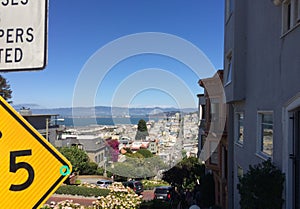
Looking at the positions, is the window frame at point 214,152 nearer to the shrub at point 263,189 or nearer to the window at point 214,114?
the window at point 214,114

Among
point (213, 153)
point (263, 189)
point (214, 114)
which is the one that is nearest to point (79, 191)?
point (213, 153)

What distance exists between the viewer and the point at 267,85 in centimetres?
774

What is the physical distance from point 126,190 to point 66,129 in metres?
46.4

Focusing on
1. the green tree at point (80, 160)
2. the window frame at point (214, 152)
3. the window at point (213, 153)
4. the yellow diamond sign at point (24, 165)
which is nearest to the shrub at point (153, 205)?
the window frame at point (214, 152)

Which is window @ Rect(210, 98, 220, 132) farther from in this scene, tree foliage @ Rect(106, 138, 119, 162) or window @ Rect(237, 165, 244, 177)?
tree foliage @ Rect(106, 138, 119, 162)

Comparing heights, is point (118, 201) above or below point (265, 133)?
below

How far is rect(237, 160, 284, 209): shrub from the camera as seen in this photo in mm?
6004

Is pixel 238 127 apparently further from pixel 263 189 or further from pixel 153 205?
pixel 263 189

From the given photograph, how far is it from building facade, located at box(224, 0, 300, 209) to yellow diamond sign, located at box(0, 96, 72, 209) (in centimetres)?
524

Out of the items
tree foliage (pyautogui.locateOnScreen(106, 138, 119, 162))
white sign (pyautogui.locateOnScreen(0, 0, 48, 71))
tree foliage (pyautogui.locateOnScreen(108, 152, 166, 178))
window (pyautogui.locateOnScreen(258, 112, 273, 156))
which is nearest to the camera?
white sign (pyautogui.locateOnScreen(0, 0, 48, 71))

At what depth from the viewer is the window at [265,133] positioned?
7.77m

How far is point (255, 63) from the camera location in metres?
8.95

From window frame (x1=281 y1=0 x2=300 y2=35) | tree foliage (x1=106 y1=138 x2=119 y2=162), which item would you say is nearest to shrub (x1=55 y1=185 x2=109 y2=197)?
tree foliage (x1=106 y1=138 x2=119 y2=162)

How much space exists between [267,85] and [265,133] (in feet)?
4.79
